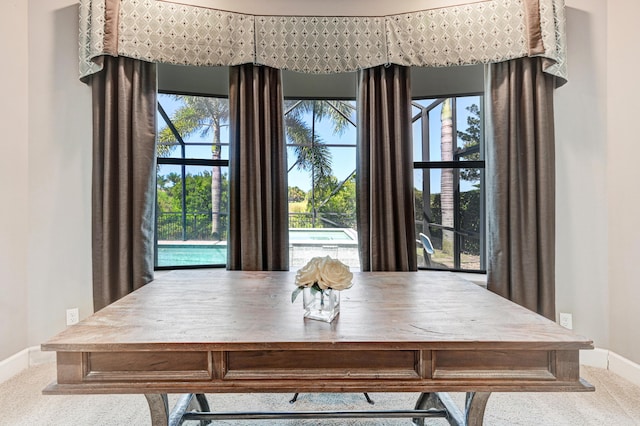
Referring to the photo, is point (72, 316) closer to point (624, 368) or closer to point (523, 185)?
point (523, 185)

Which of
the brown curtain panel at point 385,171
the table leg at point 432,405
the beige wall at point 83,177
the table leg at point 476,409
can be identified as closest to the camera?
the table leg at point 476,409

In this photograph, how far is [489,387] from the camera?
36.6 inches

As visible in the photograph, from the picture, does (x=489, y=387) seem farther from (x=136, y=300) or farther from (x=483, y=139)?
(x=483, y=139)

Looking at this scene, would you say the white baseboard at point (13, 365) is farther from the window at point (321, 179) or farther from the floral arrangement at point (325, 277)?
the floral arrangement at point (325, 277)

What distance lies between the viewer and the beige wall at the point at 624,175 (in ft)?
6.85

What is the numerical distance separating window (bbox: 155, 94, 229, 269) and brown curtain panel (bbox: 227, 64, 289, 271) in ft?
1.28

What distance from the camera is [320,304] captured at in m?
1.13

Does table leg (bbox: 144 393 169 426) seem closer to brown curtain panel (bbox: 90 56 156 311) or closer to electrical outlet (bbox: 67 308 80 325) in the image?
brown curtain panel (bbox: 90 56 156 311)

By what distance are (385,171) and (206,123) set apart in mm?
1561

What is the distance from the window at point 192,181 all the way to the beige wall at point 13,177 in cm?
83

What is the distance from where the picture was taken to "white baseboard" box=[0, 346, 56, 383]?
6.66 feet

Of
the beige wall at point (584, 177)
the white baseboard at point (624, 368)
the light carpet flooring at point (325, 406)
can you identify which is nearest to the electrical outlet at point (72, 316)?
the light carpet flooring at point (325, 406)

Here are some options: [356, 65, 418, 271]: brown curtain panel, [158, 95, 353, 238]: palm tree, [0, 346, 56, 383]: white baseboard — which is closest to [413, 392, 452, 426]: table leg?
[356, 65, 418, 271]: brown curtain panel

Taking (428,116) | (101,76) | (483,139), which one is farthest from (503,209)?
(101,76)
